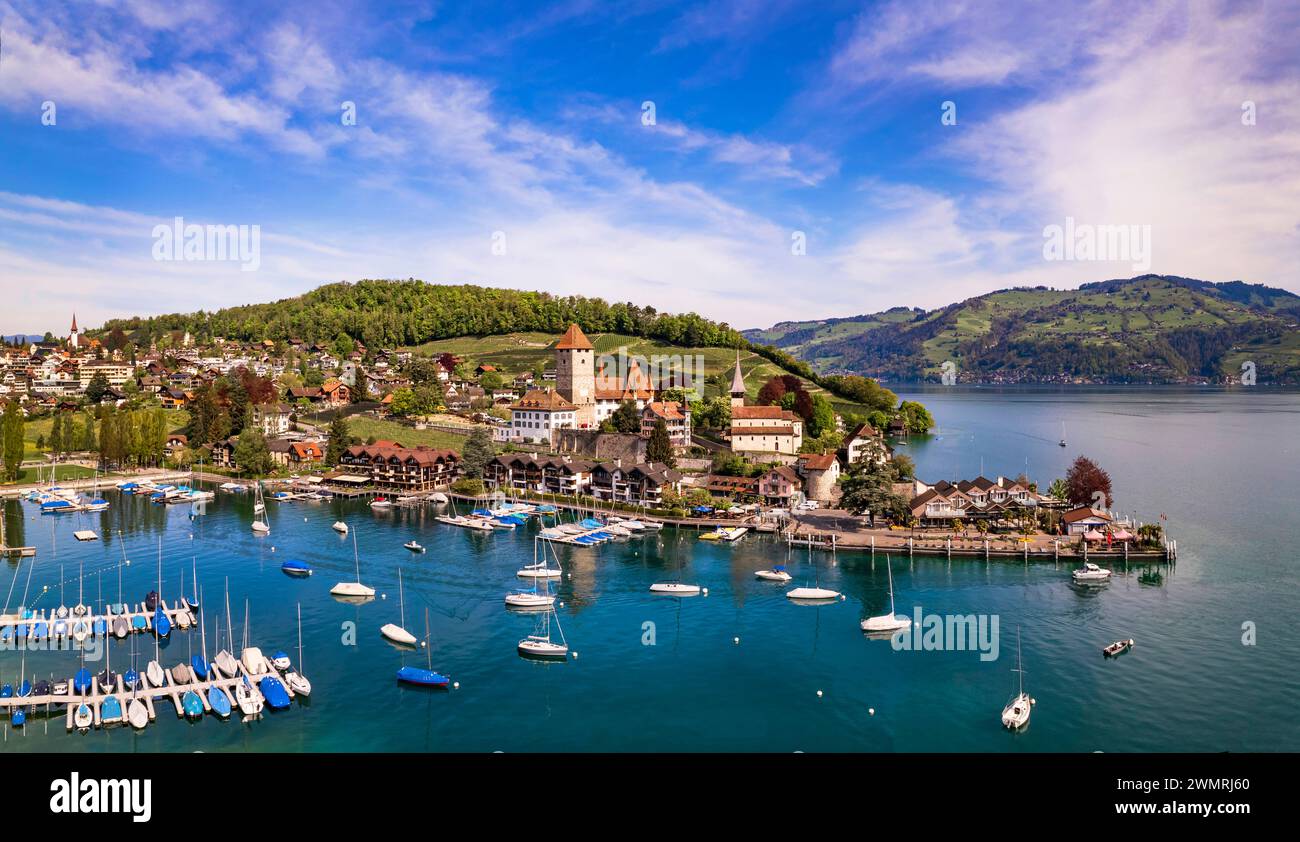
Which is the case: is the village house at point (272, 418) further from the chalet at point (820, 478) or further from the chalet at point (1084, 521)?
the chalet at point (1084, 521)

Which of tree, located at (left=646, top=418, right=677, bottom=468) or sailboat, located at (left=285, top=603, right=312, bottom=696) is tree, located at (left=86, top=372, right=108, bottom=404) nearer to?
tree, located at (left=646, top=418, right=677, bottom=468)

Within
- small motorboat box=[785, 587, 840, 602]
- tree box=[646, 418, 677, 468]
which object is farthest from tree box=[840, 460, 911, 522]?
tree box=[646, 418, 677, 468]

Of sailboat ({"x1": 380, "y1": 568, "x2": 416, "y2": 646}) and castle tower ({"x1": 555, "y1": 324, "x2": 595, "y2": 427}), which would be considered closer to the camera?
sailboat ({"x1": 380, "y1": 568, "x2": 416, "y2": 646})

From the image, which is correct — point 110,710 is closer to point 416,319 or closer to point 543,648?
point 543,648

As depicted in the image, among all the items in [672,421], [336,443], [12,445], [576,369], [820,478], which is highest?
[576,369]

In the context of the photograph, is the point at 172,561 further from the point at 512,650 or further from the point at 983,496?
the point at 983,496

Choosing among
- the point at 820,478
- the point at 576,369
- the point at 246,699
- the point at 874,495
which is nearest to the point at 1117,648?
the point at 874,495

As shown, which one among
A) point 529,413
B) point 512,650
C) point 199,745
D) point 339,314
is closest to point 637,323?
point 529,413
